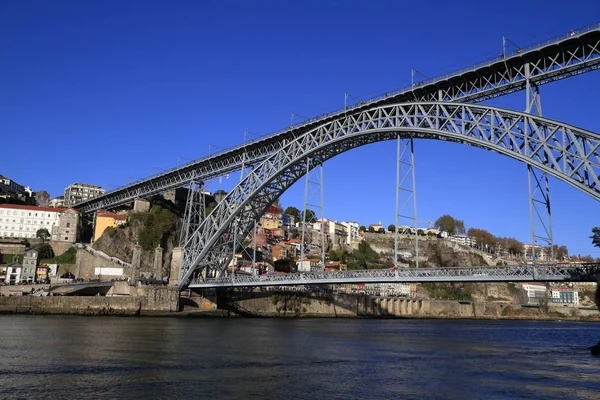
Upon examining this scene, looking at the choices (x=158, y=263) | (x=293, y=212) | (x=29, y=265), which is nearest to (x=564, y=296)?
(x=293, y=212)

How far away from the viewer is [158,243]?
209 feet

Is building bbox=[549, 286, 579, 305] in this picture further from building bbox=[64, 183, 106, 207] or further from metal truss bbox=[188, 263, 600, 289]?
building bbox=[64, 183, 106, 207]

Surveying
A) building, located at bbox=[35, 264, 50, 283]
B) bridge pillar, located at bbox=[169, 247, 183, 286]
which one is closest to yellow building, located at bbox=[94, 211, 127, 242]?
building, located at bbox=[35, 264, 50, 283]

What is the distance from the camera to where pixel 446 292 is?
101m

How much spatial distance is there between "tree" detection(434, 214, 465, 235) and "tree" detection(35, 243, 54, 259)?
107236mm

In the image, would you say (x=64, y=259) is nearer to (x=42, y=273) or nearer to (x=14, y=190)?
(x=42, y=273)

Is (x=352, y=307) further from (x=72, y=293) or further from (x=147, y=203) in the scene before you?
(x=72, y=293)

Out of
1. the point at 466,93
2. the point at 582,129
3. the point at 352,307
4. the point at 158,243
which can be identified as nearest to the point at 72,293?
the point at 158,243

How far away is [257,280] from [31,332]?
62.0ft

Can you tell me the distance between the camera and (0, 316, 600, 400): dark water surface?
15.1 meters

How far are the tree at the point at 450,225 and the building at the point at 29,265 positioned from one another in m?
111

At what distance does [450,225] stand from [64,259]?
111 m

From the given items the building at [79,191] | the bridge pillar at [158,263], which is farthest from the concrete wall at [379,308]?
the building at [79,191]

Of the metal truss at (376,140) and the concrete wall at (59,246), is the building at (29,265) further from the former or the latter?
the metal truss at (376,140)
